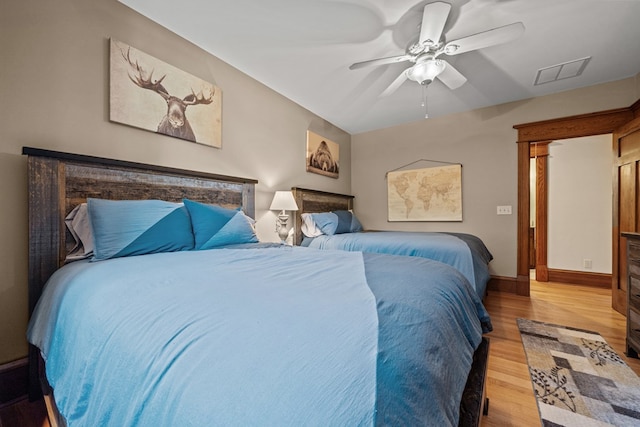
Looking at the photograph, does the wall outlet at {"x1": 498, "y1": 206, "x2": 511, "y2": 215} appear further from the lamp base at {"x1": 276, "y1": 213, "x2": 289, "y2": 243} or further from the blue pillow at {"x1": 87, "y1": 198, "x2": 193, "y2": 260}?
the blue pillow at {"x1": 87, "y1": 198, "x2": 193, "y2": 260}

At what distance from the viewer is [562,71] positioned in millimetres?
2691

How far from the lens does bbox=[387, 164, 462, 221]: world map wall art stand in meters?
3.81

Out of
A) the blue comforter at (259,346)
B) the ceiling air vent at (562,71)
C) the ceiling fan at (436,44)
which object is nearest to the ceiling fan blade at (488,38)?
the ceiling fan at (436,44)

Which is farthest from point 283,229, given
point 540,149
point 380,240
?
point 540,149

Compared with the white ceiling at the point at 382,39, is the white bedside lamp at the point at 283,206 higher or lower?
lower

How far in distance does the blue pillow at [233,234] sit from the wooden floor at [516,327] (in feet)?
5.84

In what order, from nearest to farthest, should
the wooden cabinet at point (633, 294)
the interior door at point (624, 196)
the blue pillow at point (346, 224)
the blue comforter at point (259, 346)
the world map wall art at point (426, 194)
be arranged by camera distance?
the blue comforter at point (259, 346) → the wooden cabinet at point (633, 294) → the interior door at point (624, 196) → the blue pillow at point (346, 224) → the world map wall art at point (426, 194)

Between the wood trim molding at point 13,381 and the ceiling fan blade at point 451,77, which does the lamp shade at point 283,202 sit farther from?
the wood trim molding at point 13,381

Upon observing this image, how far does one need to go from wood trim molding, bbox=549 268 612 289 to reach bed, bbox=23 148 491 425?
3805 millimetres

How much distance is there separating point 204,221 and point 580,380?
102 inches

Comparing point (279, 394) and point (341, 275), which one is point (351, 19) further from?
point (279, 394)

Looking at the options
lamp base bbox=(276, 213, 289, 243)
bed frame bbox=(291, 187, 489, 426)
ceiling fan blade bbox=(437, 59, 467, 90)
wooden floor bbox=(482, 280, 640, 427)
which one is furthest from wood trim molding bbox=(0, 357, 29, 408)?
ceiling fan blade bbox=(437, 59, 467, 90)

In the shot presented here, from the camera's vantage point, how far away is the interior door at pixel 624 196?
2.36 meters

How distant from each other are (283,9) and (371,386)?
2.32 m
